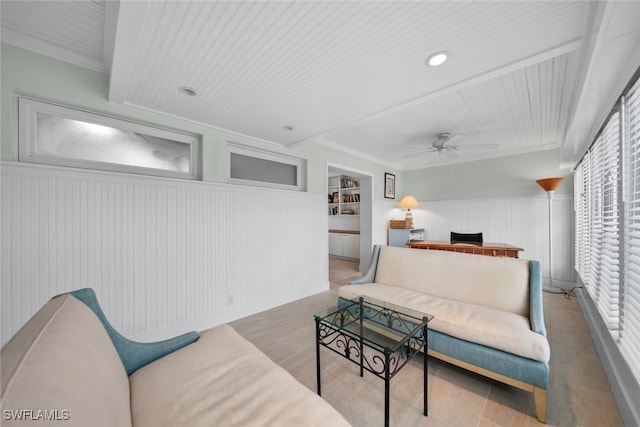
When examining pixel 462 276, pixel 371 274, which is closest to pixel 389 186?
pixel 371 274

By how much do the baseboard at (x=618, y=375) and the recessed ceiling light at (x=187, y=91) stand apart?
11.4ft

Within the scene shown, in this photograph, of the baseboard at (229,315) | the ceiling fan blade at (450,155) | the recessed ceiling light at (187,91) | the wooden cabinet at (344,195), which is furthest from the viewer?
the wooden cabinet at (344,195)

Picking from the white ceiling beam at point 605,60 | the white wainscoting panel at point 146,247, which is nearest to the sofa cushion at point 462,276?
the white ceiling beam at point 605,60

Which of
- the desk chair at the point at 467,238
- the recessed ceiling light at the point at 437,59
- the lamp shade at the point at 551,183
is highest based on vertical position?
the recessed ceiling light at the point at 437,59

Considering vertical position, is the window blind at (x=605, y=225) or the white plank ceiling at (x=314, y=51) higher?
the white plank ceiling at (x=314, y=51)

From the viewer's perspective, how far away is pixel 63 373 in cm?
66

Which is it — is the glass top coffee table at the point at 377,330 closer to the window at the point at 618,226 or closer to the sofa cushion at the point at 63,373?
the sofa cushion at the point at 63,373

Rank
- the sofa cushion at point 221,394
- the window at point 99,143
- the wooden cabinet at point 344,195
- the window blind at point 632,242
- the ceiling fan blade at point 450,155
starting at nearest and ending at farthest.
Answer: the sofa cushion at point 221,394 < the window blind at point 632,242 < the window at point 99,143 < the ceiling fan blade at point 450,155 < the wooden cabinet at point 344,195

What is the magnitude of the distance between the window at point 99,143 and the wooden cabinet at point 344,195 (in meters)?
4.61

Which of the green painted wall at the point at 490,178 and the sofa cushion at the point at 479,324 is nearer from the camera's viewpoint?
the sofa cushion at the point at 479,324

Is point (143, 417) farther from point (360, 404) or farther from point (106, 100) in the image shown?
point (106, 100)

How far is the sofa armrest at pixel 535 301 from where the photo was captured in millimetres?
1617

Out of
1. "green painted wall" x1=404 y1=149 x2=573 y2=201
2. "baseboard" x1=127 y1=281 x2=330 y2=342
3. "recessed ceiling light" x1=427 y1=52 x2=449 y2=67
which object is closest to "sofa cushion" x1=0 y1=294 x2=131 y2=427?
"baseboard" x1=127 y1=281 x2=330 y2=342

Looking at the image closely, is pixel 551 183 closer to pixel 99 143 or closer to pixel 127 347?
pixel 127 347
